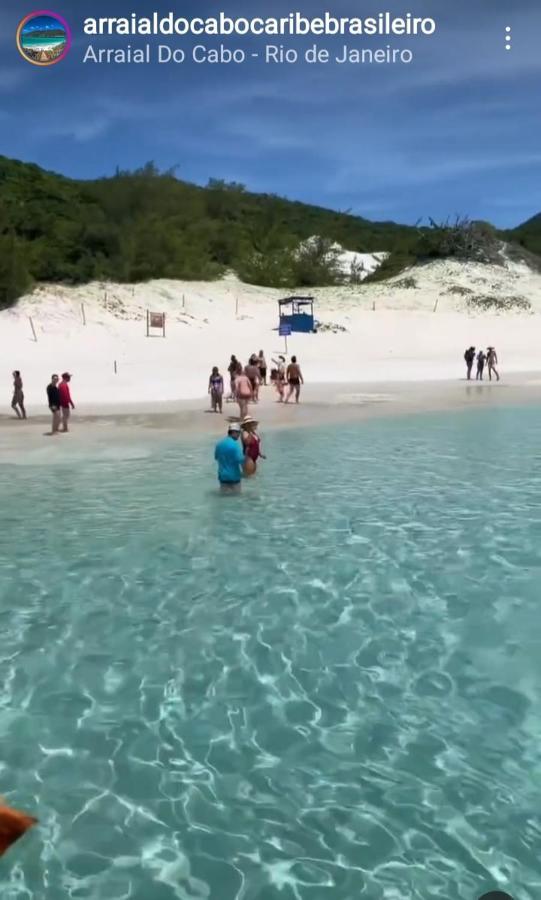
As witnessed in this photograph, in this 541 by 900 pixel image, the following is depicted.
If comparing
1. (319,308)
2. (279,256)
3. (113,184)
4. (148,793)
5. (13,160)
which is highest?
(13,160)

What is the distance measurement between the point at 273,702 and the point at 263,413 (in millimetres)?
19049

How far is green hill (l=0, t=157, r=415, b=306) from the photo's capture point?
4572 cm

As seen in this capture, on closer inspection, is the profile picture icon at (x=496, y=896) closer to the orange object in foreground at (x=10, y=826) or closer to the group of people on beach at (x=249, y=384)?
the orange object in foreground at (x=10, y=826)

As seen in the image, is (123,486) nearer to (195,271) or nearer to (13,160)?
(195,271)

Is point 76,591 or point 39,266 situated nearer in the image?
point 76,591

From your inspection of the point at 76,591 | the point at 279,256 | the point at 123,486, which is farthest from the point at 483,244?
the point at 76,591

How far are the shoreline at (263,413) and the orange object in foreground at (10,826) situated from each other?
1240 cm

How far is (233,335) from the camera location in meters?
42.5

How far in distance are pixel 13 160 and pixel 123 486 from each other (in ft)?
233

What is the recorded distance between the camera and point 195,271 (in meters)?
51.6

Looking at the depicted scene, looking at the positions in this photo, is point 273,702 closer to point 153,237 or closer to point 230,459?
point 230,459

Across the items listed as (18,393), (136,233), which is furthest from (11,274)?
(18,393)

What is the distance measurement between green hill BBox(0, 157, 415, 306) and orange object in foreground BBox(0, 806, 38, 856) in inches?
1533

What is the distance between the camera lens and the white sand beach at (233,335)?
31.5 metres
